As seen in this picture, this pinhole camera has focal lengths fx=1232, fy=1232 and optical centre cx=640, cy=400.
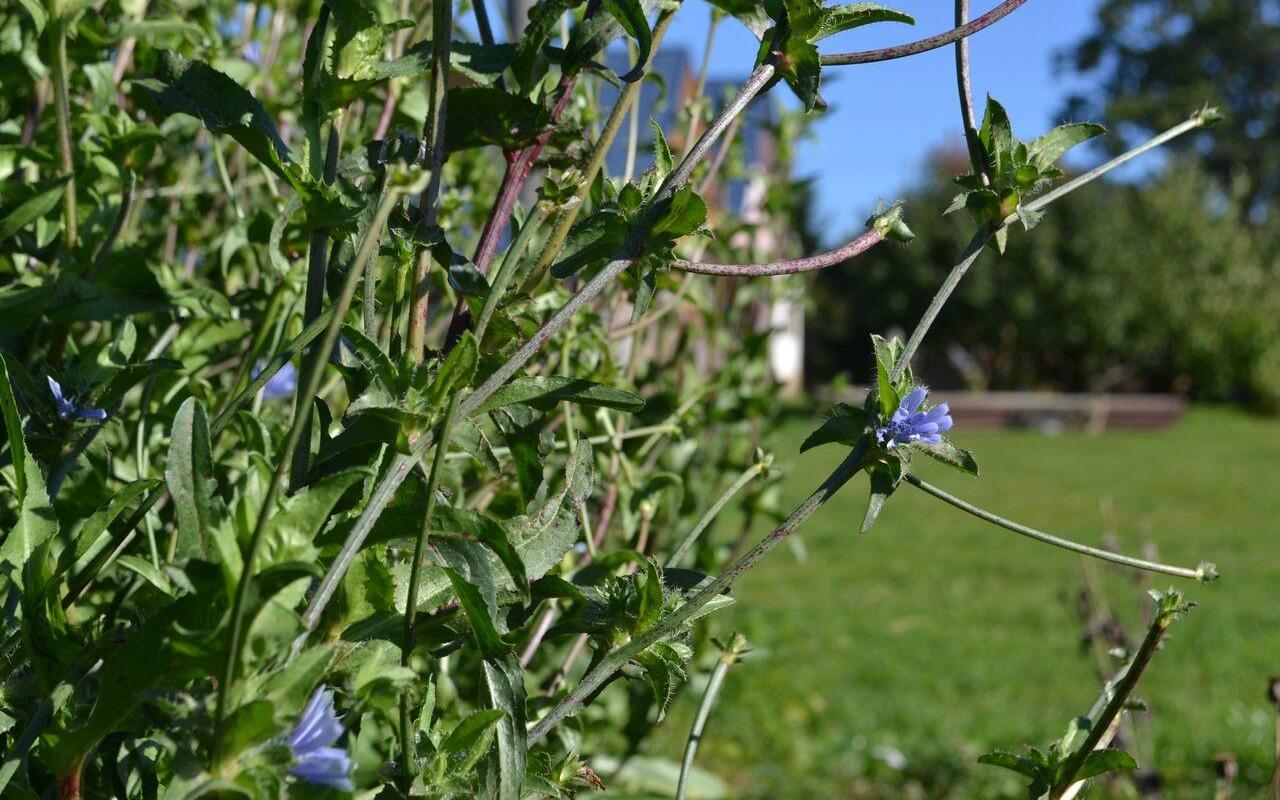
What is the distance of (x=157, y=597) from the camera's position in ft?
2.82

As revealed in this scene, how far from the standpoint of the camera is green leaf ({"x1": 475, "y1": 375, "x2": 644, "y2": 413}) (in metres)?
0.83

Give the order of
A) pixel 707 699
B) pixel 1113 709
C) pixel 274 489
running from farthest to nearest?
pixel 707 699, pixel 1113 709, pixel 274 489

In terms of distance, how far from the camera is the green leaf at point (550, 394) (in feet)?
2.71

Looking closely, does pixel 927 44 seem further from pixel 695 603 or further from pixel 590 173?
pixel 695 603

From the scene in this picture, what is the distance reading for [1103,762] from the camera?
3.12 feet

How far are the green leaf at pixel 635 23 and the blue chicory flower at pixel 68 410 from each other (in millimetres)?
513

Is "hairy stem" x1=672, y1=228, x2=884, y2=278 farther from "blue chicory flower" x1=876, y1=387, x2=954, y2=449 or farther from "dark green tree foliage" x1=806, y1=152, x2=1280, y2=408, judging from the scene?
"dark green tree foliage" x1=806, y1=152, x2=1280, y2=408

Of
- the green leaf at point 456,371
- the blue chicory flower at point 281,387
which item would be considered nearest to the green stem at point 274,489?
the green leaf at point 456,371

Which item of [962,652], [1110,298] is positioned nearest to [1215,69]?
[1110,298]

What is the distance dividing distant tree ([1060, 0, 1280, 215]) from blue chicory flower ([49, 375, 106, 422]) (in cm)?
3828

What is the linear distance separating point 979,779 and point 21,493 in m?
3.12

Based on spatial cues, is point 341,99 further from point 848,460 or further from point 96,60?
point 96,60

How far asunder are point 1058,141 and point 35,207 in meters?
0.93

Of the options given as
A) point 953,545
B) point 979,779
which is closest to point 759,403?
point 979,779
